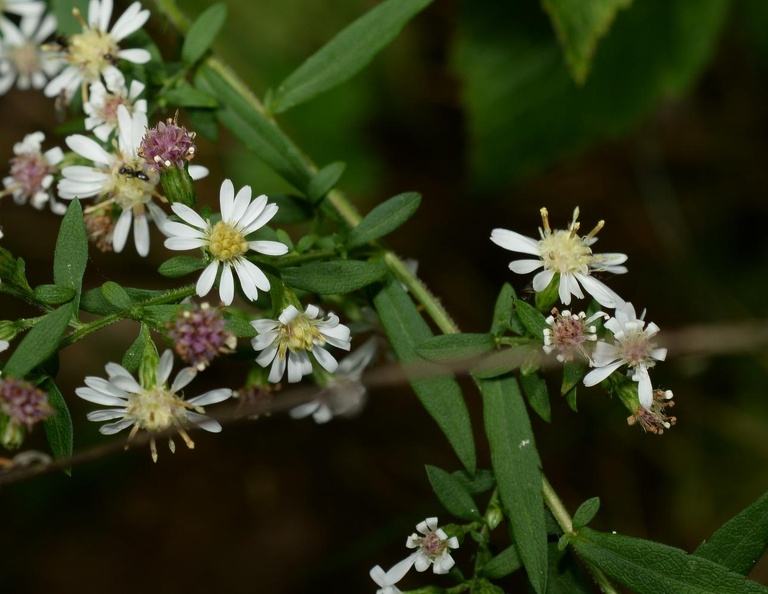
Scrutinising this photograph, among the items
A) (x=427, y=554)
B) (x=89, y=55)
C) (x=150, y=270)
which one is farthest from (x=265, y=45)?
(x=427, y=554)

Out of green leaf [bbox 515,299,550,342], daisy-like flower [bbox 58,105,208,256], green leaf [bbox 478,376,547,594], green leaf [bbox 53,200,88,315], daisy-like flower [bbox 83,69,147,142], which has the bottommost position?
green leaf [bbox 478,376,547,594]

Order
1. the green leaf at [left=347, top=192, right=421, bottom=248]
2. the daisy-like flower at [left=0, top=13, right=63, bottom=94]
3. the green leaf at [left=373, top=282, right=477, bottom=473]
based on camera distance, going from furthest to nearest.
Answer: the daisy-like flower at [left=0, top=13, right=63, bottom=94]
the green leaf at [left=347, top=192, right=421, bottom=248]
the green leaf at [left=373, top=282, right=477, bottom=473]

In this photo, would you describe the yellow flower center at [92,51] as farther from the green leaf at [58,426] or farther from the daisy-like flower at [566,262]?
the daisy-like flower at [566,262]

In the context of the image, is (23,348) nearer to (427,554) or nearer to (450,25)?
(427,554)

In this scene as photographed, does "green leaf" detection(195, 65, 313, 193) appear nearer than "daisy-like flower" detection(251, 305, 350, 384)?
No

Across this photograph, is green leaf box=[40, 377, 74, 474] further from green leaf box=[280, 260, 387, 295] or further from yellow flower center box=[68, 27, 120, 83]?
yellow flower center box=[68, 27, 120, 83]

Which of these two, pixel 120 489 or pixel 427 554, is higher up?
pixel 120 489

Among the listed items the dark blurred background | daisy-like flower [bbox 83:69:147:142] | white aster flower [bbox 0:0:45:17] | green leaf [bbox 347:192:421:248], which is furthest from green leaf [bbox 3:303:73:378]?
the dark blurred background
